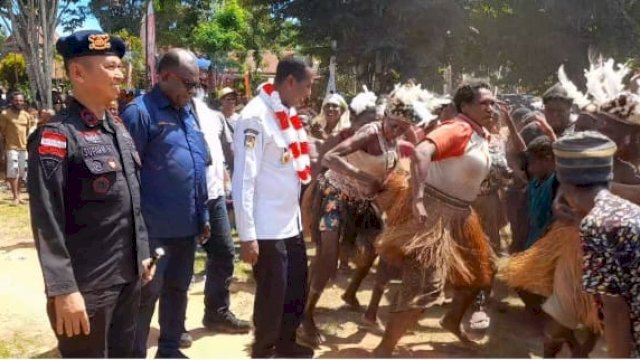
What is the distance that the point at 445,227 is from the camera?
430cm

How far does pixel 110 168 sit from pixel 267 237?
1.36m

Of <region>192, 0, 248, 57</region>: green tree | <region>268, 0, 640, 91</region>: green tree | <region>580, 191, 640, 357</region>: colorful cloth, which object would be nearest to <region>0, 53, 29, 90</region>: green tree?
<region>192, 0, 248, 57</region>: green tree

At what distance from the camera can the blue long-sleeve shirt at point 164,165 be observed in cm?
392

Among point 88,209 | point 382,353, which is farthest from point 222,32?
point 88,209

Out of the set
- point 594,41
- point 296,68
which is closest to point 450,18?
point 594,41

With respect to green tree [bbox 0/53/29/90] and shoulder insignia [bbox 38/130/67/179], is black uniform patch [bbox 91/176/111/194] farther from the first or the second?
green tree [bbox 0/53/29/90]

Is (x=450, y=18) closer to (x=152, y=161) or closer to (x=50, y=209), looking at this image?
(x=152, y=161)

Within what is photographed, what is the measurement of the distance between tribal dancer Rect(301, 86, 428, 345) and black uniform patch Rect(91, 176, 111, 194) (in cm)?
217

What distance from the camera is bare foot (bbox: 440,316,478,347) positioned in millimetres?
4867

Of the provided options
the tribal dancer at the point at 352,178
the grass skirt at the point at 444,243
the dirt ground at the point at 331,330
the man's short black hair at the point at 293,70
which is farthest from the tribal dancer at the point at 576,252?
the man's short black hair at the point at 293,70

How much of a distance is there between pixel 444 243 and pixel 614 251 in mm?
2008

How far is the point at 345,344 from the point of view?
501 centimetres

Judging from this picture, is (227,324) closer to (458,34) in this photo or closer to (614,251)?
(614,251)

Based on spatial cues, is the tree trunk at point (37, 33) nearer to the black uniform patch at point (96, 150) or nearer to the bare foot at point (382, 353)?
the bare foot at point (382, 353)
